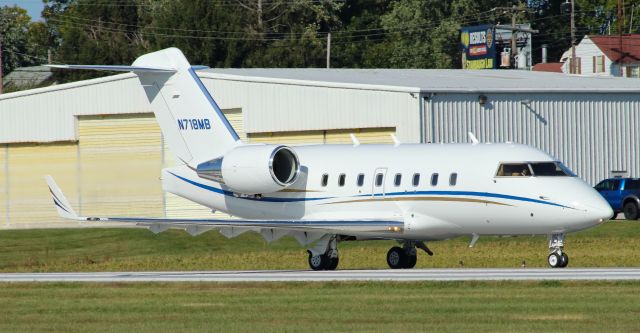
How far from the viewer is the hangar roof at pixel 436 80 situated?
1860 inches

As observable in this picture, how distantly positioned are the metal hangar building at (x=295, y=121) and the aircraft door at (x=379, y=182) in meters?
14.2

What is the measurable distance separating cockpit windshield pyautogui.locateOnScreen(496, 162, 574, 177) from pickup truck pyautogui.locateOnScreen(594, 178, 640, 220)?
75.3ft

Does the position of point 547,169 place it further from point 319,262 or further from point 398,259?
point 319,262

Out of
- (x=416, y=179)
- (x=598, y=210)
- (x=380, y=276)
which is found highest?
(x=416, y=179)

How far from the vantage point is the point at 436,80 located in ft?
166

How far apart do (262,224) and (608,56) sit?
78.4 metres

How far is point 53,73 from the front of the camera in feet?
357

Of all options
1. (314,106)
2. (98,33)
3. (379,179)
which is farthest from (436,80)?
(98,33)

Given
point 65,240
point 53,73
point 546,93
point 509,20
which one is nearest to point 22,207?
point 65,240

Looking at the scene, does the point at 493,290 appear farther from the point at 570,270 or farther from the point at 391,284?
the point at 570,270

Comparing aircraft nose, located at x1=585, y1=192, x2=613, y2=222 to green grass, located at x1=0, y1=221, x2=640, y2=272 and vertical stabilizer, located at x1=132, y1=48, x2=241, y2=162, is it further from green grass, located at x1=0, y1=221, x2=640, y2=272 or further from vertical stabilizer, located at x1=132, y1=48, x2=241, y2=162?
vertical stabilizer, located at x1=132, y1=48, x2=241, y2=162

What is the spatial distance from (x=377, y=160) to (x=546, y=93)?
18381 millimetres

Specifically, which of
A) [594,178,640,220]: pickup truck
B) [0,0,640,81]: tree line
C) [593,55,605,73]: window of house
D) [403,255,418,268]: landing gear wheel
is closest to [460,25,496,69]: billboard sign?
[0,0,640,81]: tree line

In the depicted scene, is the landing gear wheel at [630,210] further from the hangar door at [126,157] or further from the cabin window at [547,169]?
the cabin window at [547,169]
